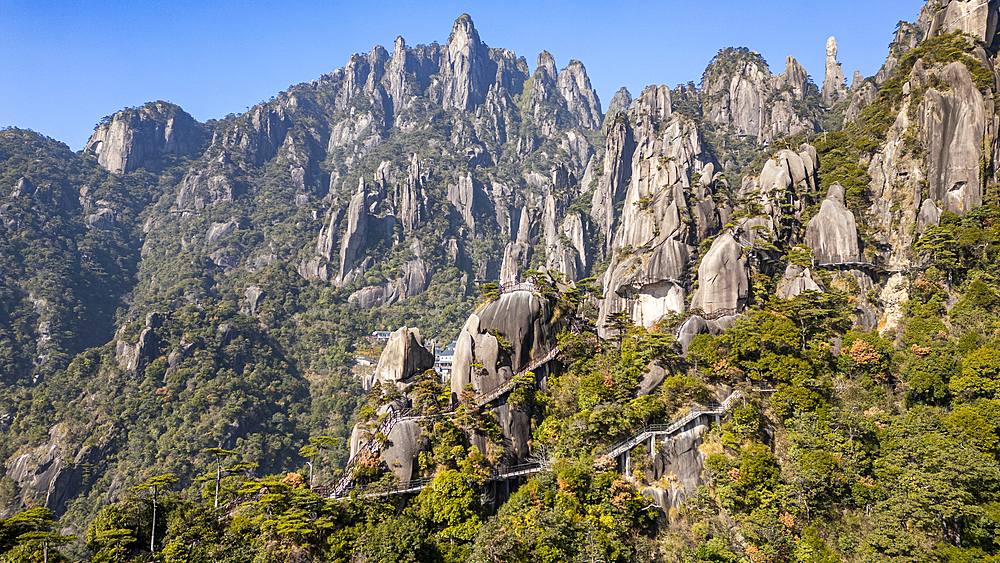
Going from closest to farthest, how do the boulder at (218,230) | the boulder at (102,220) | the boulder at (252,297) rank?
the boulder at (252,297) < the boulder at (102,220) < the boulder at (218,230)

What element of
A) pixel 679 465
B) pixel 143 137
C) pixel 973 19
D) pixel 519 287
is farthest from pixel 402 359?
pixel 143 137

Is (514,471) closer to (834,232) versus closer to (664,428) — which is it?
(664,428)

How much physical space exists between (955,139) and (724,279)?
65.9ft

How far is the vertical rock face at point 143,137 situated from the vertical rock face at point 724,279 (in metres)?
170

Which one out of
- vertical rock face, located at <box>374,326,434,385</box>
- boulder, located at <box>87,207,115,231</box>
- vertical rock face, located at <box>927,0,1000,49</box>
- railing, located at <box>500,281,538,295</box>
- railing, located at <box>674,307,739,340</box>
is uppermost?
boulder, located at <box>87,207,115,231</box>

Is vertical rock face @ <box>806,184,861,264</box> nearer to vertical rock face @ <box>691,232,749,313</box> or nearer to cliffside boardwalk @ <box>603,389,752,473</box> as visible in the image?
vertical rock face @ <box>691,232,749,313</box>

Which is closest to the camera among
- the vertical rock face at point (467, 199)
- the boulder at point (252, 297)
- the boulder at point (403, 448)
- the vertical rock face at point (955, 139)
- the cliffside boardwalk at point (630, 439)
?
the boulder at point (403, 448)

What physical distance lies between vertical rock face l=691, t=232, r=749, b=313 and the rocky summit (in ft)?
0.86

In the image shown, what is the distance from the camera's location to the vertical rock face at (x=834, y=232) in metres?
42.5

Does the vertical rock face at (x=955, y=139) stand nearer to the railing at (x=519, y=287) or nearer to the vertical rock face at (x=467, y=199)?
the railing at (x=519, y=287)

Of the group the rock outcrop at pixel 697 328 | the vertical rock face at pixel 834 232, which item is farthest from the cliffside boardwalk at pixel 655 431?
the vertical rock face at pixel 834 232

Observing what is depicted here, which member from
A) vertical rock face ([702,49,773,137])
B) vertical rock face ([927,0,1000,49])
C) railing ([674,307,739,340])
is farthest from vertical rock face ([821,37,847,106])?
railing ([674,307,739,340])

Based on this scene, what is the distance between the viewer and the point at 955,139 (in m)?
39.6

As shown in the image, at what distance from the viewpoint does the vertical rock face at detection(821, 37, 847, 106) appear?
347 ft
